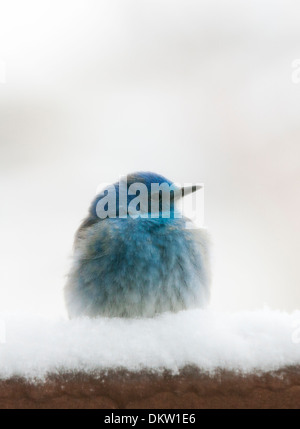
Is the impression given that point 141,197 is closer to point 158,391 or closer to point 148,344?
point 148,344

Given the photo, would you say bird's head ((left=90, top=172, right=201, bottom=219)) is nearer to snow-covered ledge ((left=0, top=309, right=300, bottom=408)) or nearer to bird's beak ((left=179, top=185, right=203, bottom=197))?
bird's beak ((left=179, top=185, right=203, bottom=197))

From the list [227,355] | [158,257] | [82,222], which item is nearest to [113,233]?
[158,257]

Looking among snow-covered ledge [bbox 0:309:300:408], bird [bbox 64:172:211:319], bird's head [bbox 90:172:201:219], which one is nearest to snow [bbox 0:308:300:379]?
snow-covered ledge [bbox 0:309:300:408]

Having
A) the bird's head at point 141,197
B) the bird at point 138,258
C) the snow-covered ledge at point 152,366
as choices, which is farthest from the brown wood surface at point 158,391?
the bird's head at point 141,197

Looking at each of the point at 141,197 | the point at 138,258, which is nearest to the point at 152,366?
the point at 138,258

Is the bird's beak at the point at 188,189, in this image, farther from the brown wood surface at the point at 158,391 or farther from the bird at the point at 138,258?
the brown wood surface at the point at 158,391
